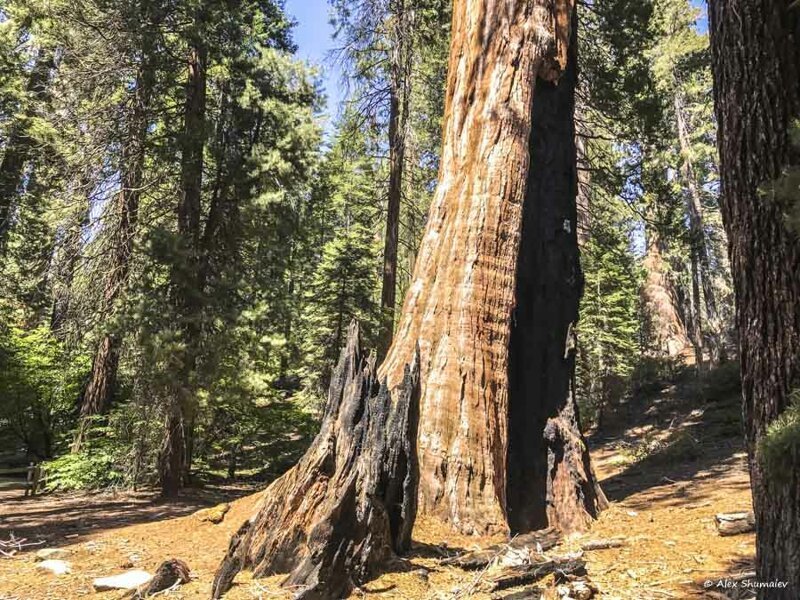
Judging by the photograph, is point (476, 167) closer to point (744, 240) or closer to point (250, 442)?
point (744, 240)

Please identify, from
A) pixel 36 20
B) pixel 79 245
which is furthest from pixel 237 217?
pixel 36 20

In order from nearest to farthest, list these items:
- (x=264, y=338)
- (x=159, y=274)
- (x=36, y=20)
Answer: (x=159, y=274)
(x=264, y=338)
(x=36, y=20)

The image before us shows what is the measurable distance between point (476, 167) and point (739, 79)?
3430 millimetres

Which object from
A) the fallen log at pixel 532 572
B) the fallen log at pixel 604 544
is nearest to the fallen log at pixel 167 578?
the fallen log at pixel 532 572

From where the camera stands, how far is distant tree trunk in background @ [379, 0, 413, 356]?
11.1 m

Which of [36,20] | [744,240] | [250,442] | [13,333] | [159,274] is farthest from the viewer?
[250,442]

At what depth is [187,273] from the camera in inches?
407

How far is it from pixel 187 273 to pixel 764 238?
941 cm

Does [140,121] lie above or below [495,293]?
above

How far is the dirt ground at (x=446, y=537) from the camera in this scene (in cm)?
397

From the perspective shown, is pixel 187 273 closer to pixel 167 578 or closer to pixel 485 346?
pixel 485 346

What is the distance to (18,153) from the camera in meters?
14.0

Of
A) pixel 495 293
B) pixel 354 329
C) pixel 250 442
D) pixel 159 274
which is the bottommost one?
pixel 250 442

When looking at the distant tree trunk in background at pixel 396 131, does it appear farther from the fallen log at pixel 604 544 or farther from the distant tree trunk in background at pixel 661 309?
the distant tree trunk in background at pixel 661 309
